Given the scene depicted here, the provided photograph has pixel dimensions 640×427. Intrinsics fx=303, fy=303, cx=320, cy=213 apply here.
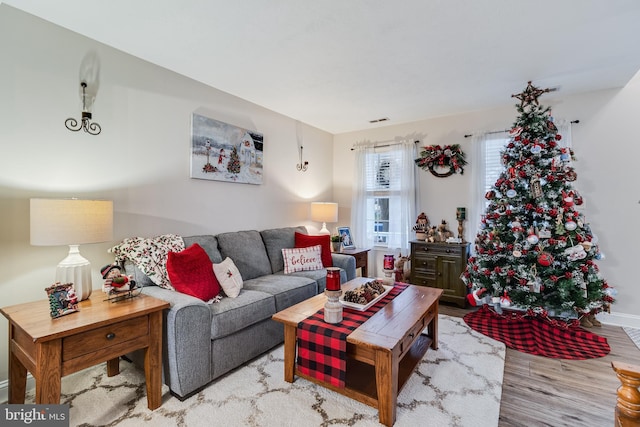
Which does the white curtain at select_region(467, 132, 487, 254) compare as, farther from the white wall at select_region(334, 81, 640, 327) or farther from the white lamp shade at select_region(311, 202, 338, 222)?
the white lamp shade at select_region(311, 202, 338, 222)

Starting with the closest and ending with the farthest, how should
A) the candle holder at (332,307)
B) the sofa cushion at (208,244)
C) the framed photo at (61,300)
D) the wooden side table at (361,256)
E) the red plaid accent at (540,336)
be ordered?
1. the framed photo at (61,300)
2. the candle holder at (332,307)
3. the red plaid accent at (540,336)
4. the sofa cushion at (208,244)
5. the wooden side table at (361,256)

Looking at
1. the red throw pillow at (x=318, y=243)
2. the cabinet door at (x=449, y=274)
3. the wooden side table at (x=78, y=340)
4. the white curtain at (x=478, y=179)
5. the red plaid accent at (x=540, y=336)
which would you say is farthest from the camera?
the white curtain at (x=478, y=179)

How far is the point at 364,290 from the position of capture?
7.79ft

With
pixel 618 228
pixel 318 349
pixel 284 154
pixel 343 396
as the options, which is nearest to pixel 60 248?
pixel 318 349

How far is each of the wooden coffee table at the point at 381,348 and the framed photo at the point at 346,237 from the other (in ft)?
6.72

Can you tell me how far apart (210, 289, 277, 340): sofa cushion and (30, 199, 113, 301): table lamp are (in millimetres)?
816

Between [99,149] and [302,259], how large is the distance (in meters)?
2.14

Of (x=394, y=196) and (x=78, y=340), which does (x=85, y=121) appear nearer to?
(x=78, y=340)

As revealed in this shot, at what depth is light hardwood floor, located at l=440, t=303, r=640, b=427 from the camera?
1.77 meters

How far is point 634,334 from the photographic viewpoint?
2.94 m

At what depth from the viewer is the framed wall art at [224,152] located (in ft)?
10.0

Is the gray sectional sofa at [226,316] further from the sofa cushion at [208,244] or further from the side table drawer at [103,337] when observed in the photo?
the side table drawer at [103,337]

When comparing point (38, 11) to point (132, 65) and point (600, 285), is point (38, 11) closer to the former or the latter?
point (132, 65)

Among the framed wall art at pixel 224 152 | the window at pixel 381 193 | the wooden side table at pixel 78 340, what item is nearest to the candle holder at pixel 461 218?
the window at pixel 381 193
